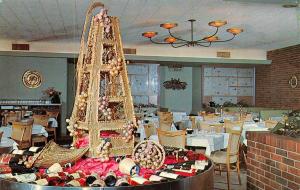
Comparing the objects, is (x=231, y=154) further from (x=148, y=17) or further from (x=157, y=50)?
(x=157, y=50)

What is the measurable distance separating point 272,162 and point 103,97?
1.81 meters

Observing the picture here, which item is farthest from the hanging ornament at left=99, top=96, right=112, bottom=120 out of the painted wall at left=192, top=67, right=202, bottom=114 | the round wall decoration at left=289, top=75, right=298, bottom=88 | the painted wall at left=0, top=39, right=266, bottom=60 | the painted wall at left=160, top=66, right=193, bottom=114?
the painted wall at left=192, top=67, right=202, bottom=114

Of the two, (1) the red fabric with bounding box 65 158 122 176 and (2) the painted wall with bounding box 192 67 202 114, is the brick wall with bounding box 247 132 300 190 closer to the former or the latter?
(1) the red fabric with bounding box 65 158 122 176

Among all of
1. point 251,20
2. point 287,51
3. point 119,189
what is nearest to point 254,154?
point 119,189

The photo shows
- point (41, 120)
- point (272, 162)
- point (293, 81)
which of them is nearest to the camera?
point (272, 162)

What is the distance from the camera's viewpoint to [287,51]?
467 inches

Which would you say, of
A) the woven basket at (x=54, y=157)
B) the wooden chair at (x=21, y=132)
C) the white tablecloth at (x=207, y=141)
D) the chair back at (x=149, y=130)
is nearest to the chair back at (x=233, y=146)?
the white tablecloth at (x=207, y=141)

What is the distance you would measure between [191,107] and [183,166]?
1228 centimetres

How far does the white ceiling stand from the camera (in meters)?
6.49

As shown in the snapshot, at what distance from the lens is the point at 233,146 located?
5.57 metres

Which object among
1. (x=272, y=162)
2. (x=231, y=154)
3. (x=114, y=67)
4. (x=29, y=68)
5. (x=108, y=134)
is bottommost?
(x=231, y=154)

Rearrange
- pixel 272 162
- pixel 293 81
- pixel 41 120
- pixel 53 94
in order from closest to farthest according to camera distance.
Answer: pixel 272 162, pixel 41 120, pixel 53 94, pixel 293 81

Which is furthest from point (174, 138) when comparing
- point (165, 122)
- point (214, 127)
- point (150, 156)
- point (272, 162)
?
point (165, 122)

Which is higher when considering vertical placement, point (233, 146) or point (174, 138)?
point (174, 138)
